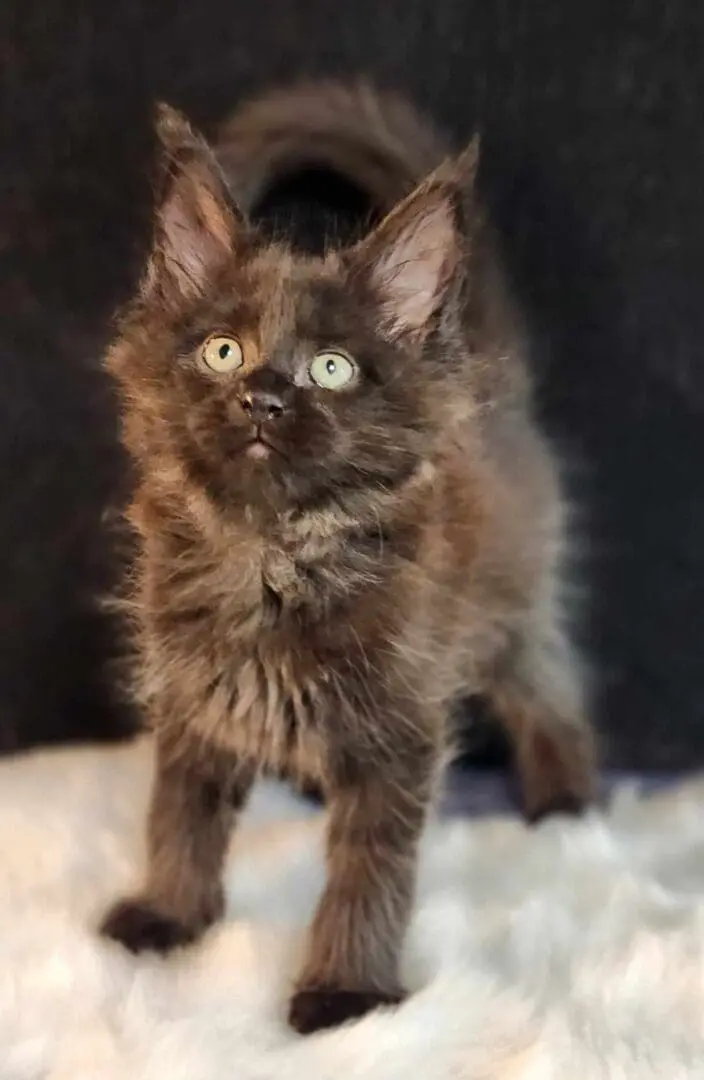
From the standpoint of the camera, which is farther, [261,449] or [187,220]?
[187,220]

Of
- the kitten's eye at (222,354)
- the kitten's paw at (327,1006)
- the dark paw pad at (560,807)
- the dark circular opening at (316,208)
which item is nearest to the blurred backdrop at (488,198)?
the dark circular opening at (316,208)

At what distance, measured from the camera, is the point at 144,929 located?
1.11 metres

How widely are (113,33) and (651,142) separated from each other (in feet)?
2.11

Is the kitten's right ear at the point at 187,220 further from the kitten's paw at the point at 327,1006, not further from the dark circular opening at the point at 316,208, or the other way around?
the kitten's paw at the point at 327,1006

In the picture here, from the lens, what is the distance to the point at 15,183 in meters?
1.41

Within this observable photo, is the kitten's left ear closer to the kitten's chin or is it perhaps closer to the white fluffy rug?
the kitten's chin

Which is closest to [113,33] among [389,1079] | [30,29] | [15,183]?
[30,29]

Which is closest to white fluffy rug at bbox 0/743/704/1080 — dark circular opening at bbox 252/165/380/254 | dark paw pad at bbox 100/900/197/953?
dark paw pad at bbox 100/900/197/953

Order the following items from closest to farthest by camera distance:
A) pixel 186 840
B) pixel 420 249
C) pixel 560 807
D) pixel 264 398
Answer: pixel 264 398 < pixel 420 249 < pixel 186 840 < pixel 560 807

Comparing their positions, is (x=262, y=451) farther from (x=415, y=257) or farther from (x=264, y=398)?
(x=415, y=257)

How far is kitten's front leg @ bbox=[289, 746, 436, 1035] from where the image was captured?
1.03 metres

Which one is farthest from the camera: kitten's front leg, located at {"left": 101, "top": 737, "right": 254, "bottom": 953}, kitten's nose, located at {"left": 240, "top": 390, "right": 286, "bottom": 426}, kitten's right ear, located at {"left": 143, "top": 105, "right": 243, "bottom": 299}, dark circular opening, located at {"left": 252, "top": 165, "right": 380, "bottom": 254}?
dark circular opening, located at {"left": 252, "top": 165, "right": 380, "bottom": 254}

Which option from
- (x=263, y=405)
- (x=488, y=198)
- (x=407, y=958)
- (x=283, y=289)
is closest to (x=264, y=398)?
(x=263, y=405)

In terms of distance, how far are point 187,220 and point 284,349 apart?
0.18m
